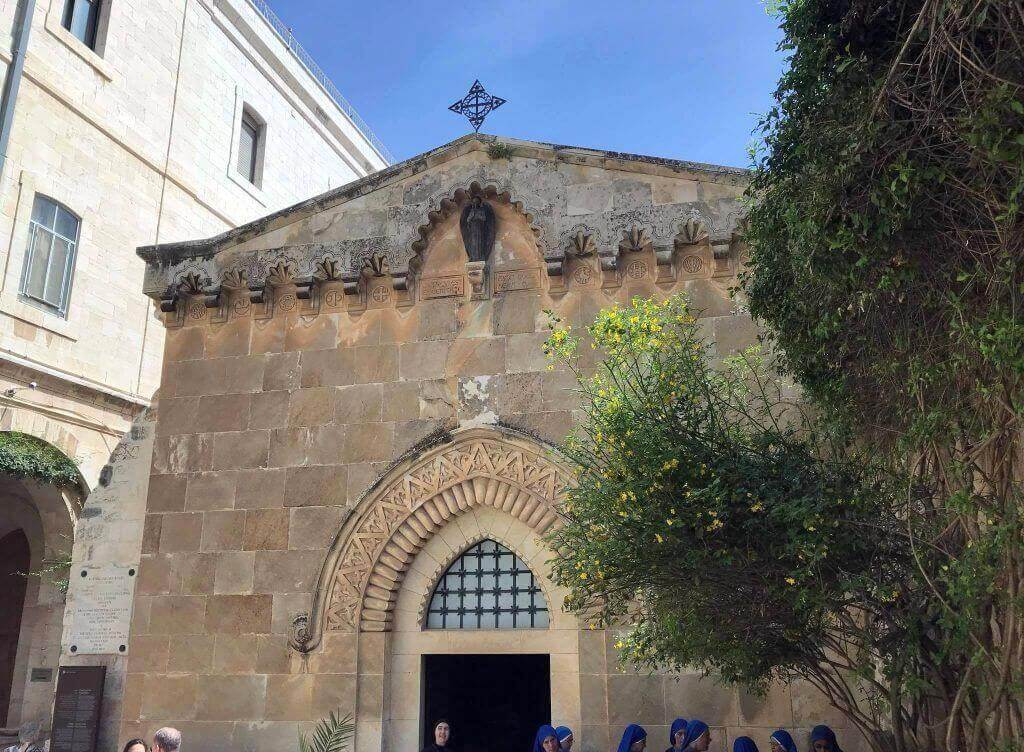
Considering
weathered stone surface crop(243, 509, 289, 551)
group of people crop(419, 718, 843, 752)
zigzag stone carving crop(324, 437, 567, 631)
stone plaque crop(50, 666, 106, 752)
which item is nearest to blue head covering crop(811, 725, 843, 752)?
group of people crop(419, 718, 843, 752)

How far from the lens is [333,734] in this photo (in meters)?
7.97

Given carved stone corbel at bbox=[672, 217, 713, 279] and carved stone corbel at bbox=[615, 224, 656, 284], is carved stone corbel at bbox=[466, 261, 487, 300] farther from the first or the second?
carved stone corbel at bbox=[672, 217, 713, 279]

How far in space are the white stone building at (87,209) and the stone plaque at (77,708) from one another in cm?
575

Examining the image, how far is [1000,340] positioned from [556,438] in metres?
5.16

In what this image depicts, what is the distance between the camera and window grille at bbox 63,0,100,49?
15828mm

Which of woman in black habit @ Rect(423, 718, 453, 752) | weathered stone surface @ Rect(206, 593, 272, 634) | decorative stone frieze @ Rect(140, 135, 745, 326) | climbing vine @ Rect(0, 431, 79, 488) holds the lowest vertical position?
woman in black habit @ Rect(423, 718, 453, 752)

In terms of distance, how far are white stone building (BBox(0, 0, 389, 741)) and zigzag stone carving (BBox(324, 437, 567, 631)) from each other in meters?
7.81

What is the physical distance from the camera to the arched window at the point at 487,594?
8852mm

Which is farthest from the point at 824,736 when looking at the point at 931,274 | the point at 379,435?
the point at 379,435

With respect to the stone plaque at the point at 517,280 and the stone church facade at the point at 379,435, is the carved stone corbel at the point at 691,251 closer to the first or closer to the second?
the stone church facade at the point at 379,435

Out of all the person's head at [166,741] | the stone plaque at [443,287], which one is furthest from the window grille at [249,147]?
the person's head at [166,741]

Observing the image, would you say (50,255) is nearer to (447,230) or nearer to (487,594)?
(447,230)

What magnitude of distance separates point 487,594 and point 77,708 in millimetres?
4522

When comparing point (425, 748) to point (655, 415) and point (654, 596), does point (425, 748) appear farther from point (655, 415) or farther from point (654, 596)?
point (655, 415)
